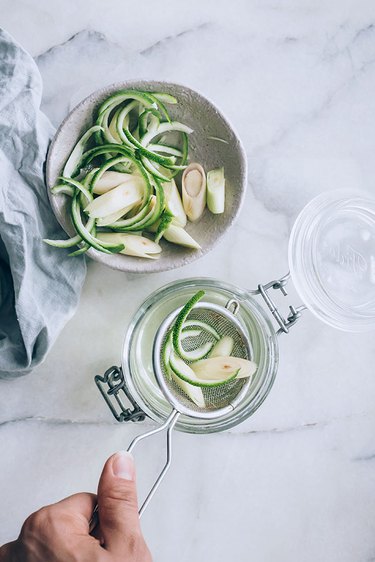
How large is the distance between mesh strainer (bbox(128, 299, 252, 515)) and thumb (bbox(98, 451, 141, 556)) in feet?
0.37

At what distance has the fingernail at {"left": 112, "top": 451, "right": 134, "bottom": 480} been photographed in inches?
29.8

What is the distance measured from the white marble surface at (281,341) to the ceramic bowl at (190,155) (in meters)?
0.07

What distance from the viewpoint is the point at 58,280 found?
3.10 feet

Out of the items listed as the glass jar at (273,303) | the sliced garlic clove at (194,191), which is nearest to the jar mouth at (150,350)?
the glass jar at (273,303)

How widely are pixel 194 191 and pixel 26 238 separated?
0.24 m

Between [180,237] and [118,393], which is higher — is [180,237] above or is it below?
above

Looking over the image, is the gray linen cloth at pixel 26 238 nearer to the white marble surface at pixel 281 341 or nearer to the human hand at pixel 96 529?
the white marble surface at pixel 281 341

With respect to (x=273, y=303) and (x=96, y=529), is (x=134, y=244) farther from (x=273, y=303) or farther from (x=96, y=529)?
(x=96, y=529)

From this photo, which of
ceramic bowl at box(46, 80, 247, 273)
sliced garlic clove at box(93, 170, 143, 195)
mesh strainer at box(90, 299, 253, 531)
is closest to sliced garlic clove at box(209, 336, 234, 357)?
mesh strainer at box(90, 299, 253, 531)

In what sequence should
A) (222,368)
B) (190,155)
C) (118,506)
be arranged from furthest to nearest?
(190,155)
(222,368)
(118,506)

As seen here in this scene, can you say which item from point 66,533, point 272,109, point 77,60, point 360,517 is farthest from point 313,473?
point 77,60

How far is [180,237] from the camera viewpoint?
0.93 metres

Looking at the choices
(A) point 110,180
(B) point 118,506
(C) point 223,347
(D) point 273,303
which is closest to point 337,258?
(D) point 273,303

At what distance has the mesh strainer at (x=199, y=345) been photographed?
87 centimetres
